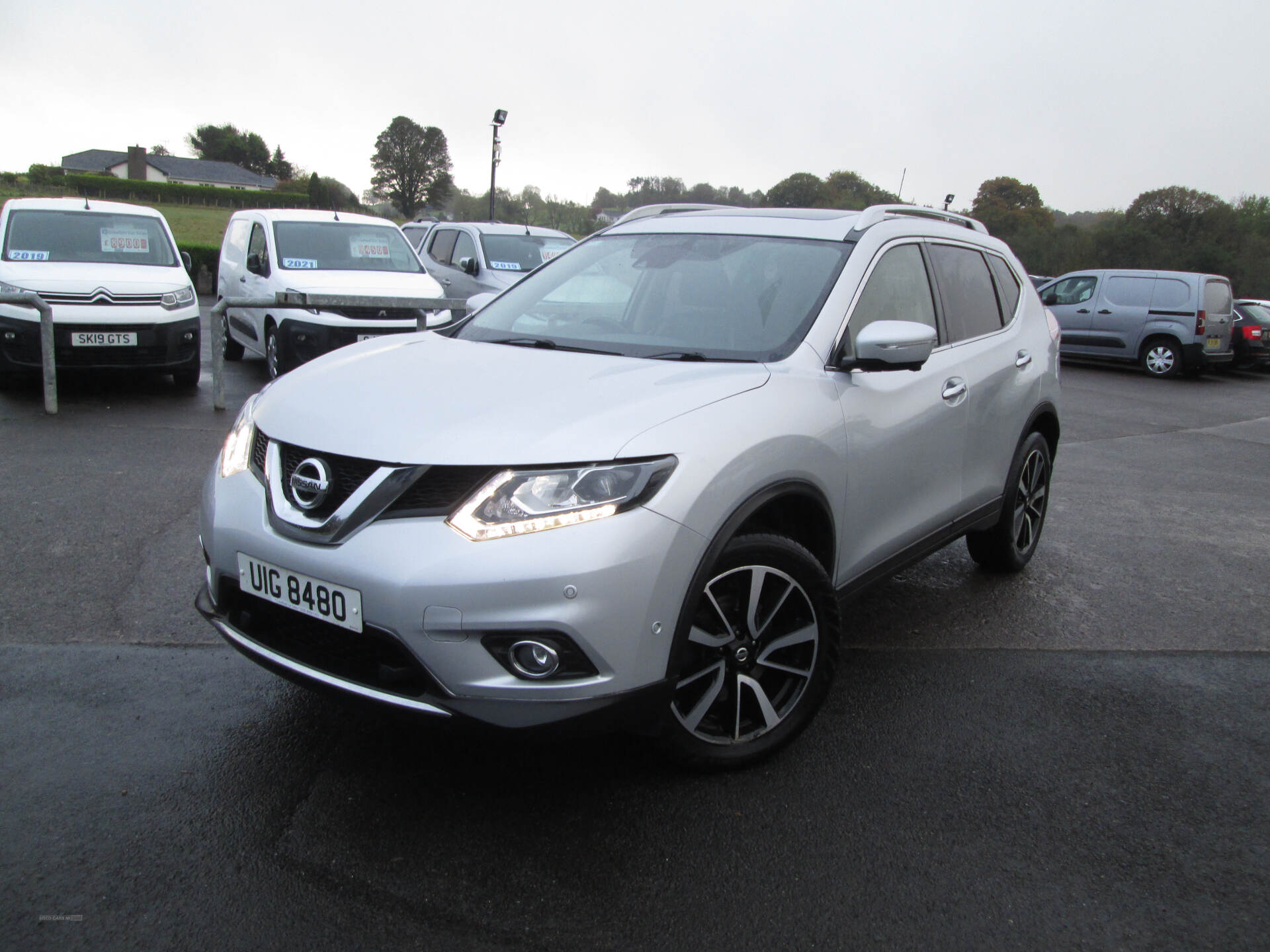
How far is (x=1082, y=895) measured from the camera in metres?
2.57

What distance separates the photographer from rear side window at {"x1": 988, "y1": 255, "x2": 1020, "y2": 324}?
16.2 ft

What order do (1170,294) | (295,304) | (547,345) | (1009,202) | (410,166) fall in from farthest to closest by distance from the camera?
(410,166), (1009,202), (1170,294), (295,304), (547,345)

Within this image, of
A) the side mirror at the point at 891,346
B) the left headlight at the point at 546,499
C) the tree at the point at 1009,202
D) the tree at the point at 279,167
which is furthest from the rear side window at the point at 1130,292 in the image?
the tree at the point at 279,167

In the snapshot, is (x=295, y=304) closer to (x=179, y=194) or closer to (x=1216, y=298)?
(x=1216, y=298)

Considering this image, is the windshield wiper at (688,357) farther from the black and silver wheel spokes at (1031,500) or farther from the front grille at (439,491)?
the black and silver wheel spokes at (1031,500)

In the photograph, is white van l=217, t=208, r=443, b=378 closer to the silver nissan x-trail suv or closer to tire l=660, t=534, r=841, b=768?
the silver nissan x-trail suv

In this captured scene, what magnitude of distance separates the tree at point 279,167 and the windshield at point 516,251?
132522mm

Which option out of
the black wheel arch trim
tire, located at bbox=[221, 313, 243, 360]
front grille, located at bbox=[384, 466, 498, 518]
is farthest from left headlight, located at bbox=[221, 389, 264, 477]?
tire, located at bbox=[221, 313, 243, 360]

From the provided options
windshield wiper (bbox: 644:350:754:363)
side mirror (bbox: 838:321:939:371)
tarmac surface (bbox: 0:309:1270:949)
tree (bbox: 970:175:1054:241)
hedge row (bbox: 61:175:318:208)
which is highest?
tree (bbox: 970:175:1054:241)

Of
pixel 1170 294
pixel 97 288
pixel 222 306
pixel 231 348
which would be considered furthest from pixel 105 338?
pixel 1170 294

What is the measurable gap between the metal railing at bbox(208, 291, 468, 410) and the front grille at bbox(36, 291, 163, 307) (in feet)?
2.53

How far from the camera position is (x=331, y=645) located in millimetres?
2633

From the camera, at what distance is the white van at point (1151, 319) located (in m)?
17.4

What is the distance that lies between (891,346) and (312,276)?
333 inches
